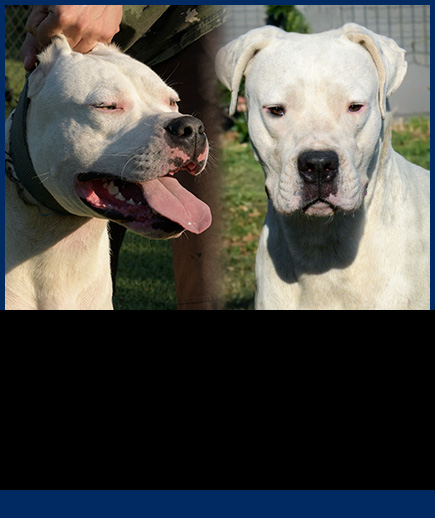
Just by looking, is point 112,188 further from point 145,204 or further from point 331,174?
point 331,174

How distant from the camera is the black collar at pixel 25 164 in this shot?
334cm

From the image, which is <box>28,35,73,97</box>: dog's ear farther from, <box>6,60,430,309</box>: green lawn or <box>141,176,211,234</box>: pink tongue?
<box>141,176,211,234</box>: pink tongue

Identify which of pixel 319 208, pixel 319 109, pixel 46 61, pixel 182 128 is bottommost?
pixel 319 208

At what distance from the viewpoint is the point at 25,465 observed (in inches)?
133

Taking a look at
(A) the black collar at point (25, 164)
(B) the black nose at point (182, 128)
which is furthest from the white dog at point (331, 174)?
(A) the black collar at point (25, 164)

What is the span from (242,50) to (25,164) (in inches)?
41.1

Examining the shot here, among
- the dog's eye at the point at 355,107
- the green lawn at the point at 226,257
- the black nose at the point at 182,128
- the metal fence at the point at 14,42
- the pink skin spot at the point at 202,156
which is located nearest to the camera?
the black nose at the point at 182,128

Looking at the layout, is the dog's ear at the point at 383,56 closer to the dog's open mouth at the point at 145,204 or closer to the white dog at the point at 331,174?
the white dog at the point at 331,174

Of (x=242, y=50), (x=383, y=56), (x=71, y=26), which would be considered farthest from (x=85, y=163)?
(x=383, y=56)

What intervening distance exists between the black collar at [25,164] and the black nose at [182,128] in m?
0.58

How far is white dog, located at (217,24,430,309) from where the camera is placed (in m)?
3.37

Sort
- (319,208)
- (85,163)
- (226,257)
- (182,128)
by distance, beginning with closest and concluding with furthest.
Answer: (182,128) → (85,163) → (319,208) → (226,257)

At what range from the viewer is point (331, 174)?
330cm

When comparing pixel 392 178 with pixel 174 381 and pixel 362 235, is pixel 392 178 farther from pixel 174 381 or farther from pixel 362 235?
pixel 174 381
